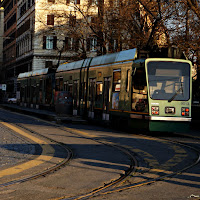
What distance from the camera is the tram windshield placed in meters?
16.8

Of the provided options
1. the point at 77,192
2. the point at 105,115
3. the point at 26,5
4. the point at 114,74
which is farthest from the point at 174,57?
the point at 26,5

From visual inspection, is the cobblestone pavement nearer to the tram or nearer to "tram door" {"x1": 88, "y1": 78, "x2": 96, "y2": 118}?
the tram

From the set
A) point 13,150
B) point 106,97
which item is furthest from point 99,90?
point 13,150

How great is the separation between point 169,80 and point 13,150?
735cm

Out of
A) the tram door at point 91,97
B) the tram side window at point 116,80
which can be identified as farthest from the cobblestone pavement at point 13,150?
the tram door at point 91,97

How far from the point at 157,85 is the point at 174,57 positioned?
136 cm

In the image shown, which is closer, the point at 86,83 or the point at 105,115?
the point at 105,115

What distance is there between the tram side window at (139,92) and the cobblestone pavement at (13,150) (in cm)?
474

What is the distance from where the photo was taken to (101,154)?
11242 millimetres

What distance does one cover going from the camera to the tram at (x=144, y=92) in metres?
16.8

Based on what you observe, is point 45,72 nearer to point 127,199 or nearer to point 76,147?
point 76,147

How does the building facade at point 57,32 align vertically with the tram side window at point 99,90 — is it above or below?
above

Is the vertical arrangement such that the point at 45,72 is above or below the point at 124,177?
above

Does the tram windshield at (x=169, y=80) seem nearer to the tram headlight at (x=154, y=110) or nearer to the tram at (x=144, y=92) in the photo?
the tram at (x=144, y=92)
